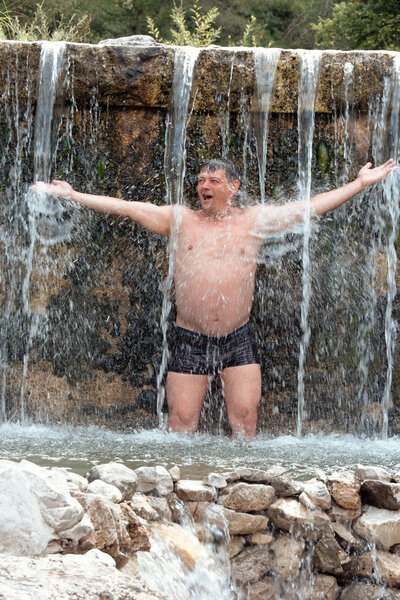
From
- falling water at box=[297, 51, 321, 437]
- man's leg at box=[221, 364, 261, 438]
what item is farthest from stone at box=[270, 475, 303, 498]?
falling water at box=[297, 51, 321, 437]

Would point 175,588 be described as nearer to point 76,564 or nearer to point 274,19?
point 76,564

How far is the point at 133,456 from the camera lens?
4.23m

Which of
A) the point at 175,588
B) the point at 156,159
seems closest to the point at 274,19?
the point at 156,159

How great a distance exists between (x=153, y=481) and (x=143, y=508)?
0.15 metres

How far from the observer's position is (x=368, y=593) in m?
3.41

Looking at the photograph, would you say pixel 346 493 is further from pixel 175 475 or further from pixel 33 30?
pixel 33 30

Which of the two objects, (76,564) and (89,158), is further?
(89,158)

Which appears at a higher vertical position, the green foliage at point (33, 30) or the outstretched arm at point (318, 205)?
the green foliage at point (33, 30)

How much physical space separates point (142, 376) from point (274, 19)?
1372 centimetres

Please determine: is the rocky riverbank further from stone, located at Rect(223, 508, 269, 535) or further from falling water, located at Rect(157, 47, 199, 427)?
falling water, located at Rect(157, 47, 199, 427)

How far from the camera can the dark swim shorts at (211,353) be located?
17.4ft

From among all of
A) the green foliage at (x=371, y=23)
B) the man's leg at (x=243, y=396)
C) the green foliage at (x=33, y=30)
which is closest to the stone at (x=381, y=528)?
the man's leg at (x=243, y=396)

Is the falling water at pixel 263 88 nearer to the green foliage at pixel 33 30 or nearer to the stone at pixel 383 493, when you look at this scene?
the green foliage at pixel 33 30

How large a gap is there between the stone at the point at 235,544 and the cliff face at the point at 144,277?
252 centimetres
